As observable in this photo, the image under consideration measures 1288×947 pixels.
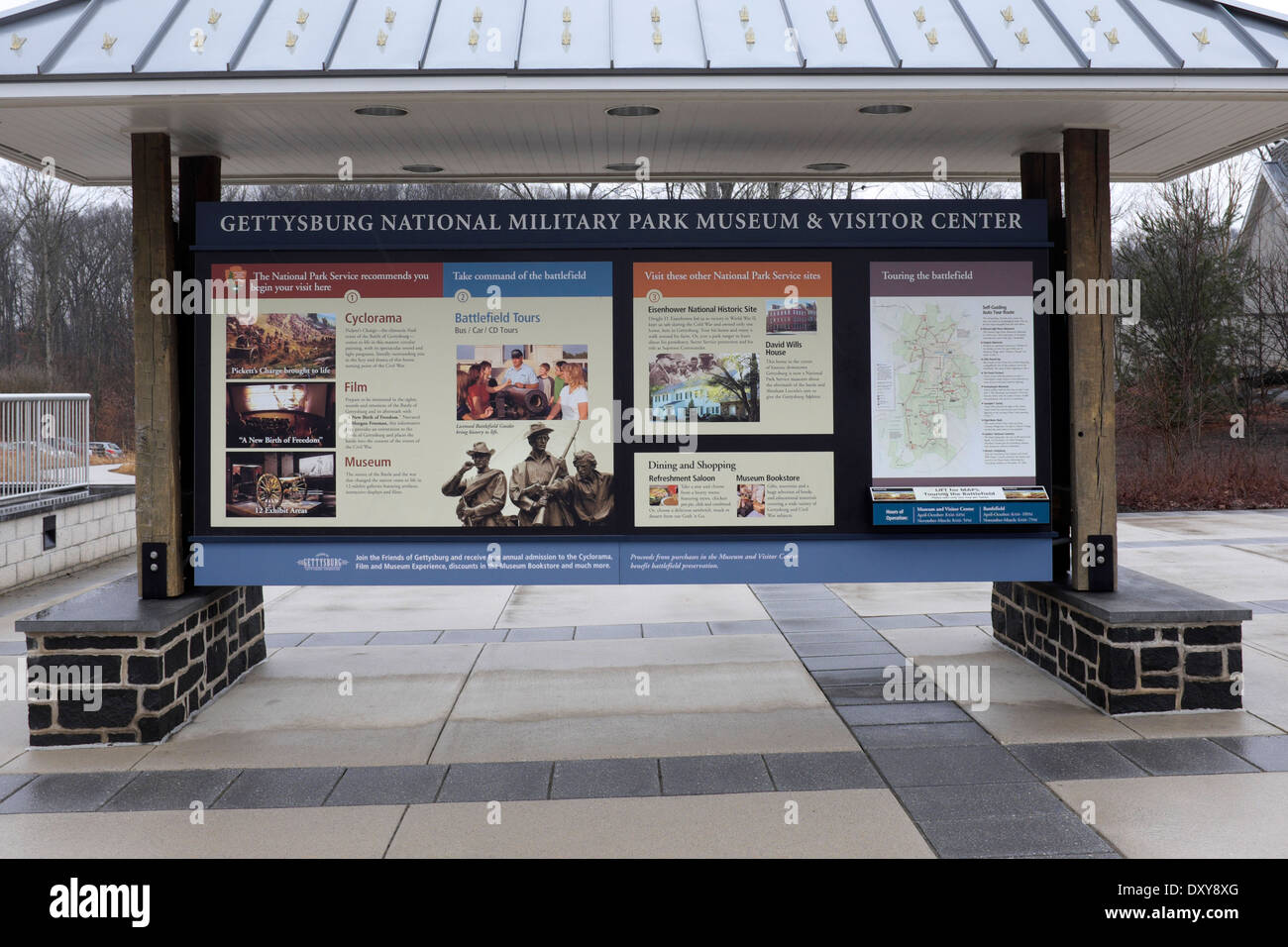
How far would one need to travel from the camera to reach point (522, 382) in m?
5.94

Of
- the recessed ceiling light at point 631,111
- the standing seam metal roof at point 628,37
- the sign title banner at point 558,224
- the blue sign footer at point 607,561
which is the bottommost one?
the blue sign footer at point 607,561

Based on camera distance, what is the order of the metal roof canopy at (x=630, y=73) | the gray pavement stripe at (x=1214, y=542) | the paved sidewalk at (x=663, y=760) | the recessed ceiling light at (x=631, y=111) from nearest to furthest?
the paved sidewalk at (x=663, y=760) < the metal roof canopy at (x=630, y=73) < the recessed ceiling light at (x=631, y=111) < the gray pavement stripe at (x=1214, y=542)

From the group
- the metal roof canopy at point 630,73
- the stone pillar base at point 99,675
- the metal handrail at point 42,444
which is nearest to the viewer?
the metal roof canopy at point 630,73

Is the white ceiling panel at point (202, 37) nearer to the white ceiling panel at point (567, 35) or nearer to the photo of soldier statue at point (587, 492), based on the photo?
the white ceiling panel at point (567, 35)

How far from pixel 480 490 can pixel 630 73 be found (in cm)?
244

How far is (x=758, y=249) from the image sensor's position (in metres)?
5.96

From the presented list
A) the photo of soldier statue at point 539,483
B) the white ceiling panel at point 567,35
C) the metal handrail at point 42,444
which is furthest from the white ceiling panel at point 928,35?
the metal handrail at point 42,444

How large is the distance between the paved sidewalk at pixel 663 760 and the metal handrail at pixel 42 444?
4568 mm

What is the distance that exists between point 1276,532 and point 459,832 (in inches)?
499

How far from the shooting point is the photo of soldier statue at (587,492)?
5938mm

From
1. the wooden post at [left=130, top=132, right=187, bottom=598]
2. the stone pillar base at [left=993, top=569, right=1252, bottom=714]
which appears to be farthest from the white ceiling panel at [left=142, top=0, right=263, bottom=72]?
the stone pillar base at [left=993, top=569, right=1252, bottom=714]

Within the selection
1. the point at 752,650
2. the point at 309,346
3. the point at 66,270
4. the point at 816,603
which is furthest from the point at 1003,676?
the point at 66,270

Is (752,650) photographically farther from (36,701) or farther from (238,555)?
(36,701)

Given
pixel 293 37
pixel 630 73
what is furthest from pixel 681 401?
pixel 293 37
